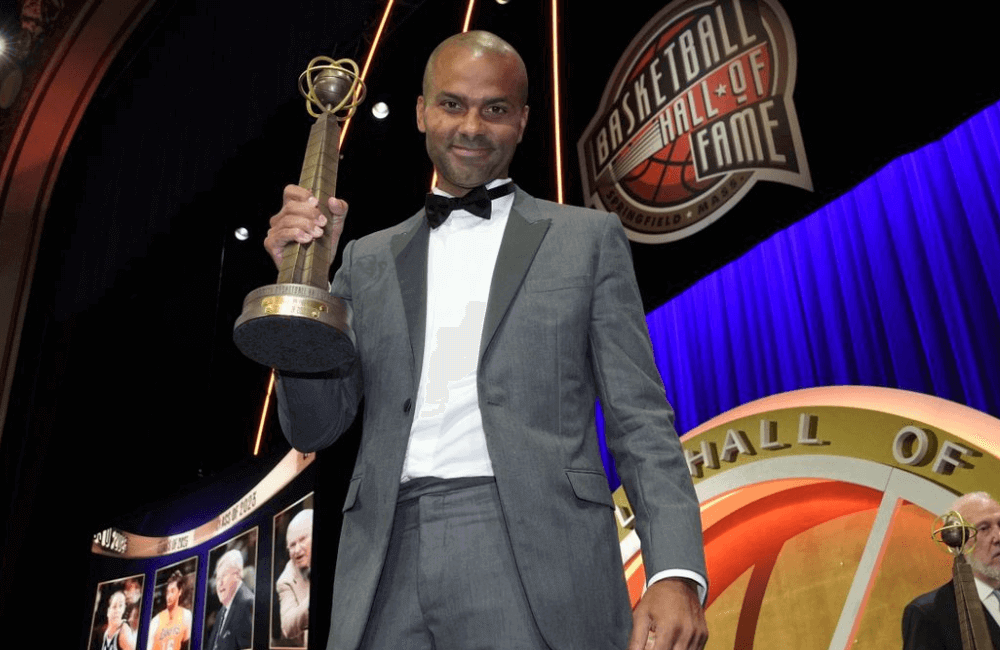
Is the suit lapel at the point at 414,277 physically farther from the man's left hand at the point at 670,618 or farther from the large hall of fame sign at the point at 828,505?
the large hall of fame sign at the point at 828,505

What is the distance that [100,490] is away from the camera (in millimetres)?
8359

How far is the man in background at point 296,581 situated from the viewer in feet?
18.1

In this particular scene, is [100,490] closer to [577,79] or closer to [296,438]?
[577,79]

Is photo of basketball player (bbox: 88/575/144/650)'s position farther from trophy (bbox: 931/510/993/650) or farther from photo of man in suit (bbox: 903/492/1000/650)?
trophy (bbox: 931/510/993/650)

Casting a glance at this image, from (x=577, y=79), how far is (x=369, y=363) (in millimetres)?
5224

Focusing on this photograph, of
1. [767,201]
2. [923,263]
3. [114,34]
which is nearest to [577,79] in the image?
[767,201]

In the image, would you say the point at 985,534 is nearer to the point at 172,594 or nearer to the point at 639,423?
the point at 639,423

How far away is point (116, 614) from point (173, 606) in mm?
1048

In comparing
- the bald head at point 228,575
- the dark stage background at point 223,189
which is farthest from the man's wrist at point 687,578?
the bald head at point 228,575

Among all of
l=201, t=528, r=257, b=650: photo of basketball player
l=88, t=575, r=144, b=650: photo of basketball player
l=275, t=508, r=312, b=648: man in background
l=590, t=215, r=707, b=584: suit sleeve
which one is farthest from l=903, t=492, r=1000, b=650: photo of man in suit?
l=88, t=575, r=144, b=650: photo of basketball player

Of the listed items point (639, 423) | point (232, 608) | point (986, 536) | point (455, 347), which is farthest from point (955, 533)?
point (232, 608)

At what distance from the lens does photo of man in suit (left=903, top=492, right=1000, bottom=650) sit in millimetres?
3230

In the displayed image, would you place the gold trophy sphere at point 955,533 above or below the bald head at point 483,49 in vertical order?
below

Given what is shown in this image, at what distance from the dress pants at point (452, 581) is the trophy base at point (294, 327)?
24 centimetres
